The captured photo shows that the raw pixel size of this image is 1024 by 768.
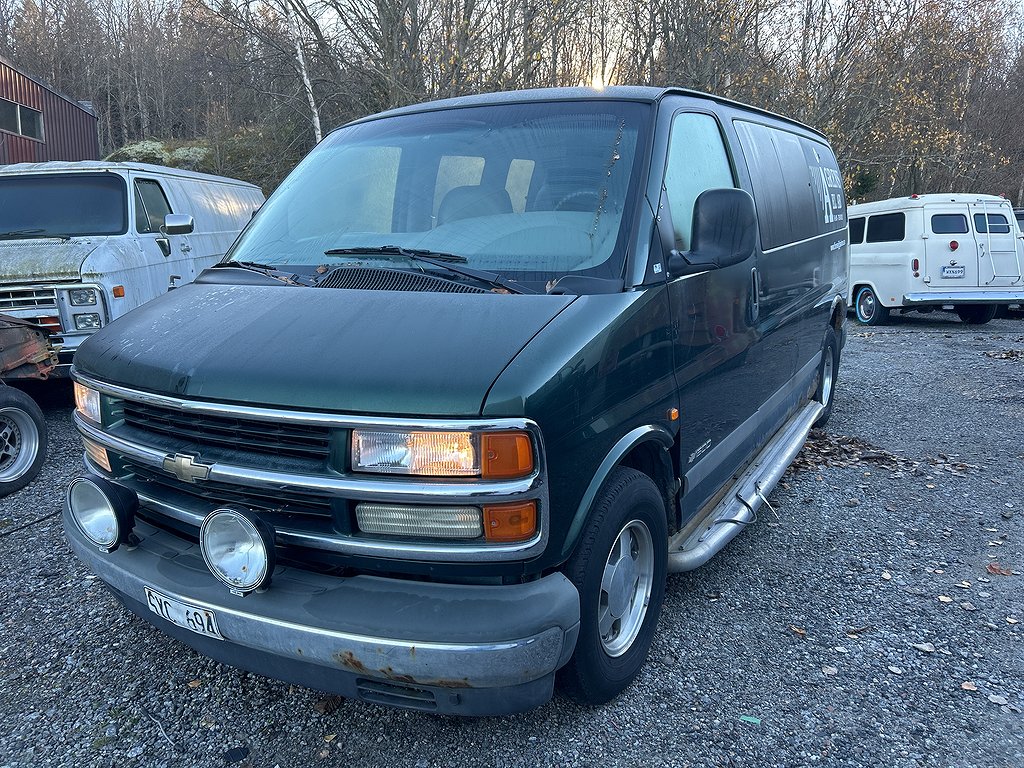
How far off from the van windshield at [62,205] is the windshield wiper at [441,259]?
5.62 metres

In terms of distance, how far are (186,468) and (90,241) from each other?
581cm

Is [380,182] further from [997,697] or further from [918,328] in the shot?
[918,328]

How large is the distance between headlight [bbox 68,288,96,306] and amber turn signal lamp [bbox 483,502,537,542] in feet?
19.3

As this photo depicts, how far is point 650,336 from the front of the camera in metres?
2.85

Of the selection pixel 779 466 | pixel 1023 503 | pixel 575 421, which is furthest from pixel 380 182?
pixel 1023 503

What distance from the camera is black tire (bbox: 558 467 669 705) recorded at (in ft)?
8.24

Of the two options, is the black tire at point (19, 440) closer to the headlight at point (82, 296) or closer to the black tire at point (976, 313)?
the headlight at point (82, 296)

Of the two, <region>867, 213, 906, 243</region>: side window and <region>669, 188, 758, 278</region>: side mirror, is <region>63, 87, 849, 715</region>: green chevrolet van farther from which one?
<region>867, 213, 906, 243</region>: side window

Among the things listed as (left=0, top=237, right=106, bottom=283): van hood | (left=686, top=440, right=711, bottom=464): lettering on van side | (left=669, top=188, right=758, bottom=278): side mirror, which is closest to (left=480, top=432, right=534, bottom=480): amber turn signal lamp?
(left=669, top=188, right=758, bottom=278): side mirror

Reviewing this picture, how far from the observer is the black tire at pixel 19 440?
17.1 feet

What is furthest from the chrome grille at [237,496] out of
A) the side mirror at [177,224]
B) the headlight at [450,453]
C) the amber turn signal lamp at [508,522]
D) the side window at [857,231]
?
the side window at [857,231]

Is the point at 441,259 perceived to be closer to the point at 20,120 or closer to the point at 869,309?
the point at 869,309

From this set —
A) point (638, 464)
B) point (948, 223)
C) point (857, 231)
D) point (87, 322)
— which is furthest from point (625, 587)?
point (857, 231)

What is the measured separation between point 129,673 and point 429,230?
2.15 metres
